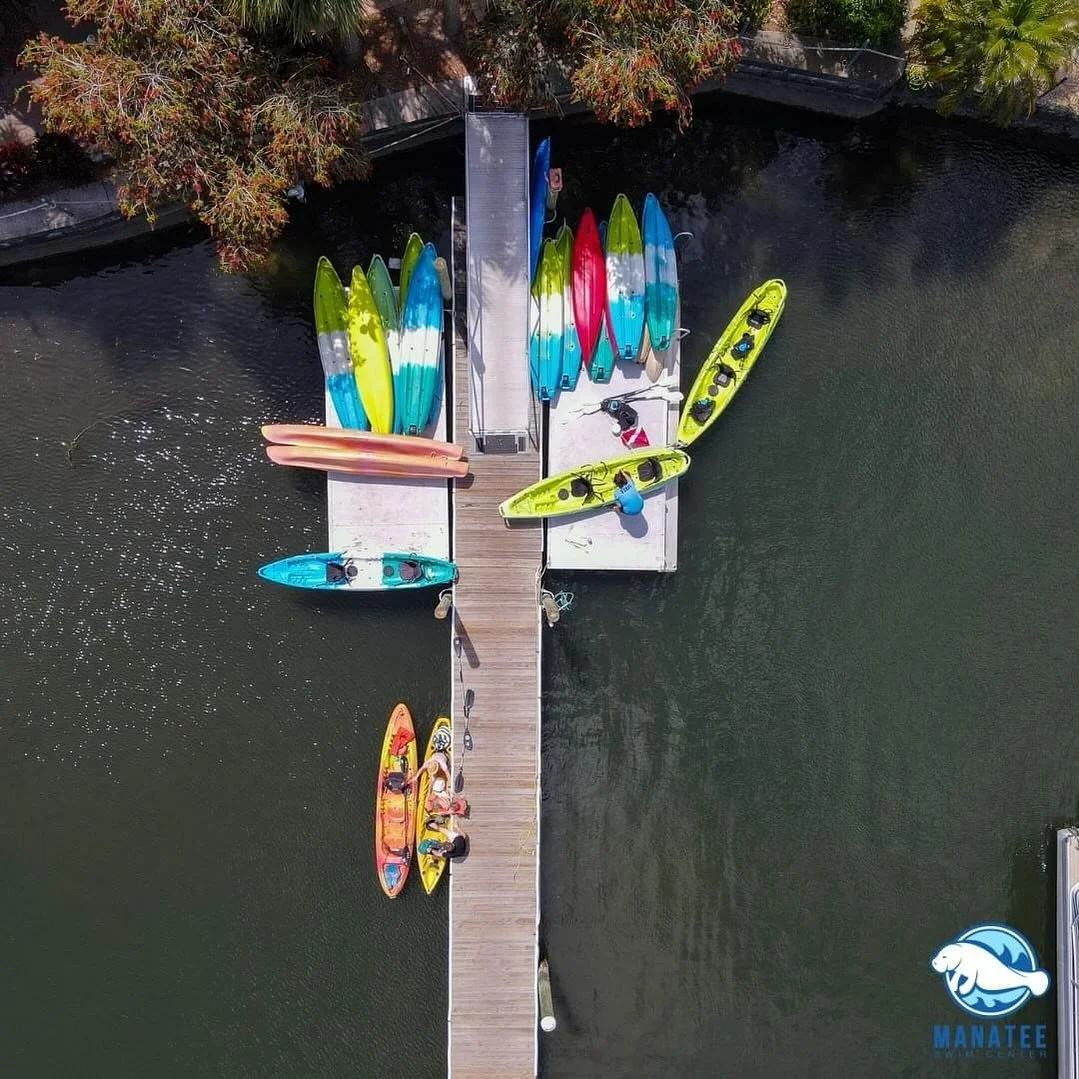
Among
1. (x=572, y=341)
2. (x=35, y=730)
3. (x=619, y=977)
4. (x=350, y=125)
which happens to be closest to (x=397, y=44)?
(x=350, y=125)

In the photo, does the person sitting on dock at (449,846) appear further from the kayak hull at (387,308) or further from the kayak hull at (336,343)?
the kayak hull at (387,308)

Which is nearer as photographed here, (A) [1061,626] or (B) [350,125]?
(B) [350,125]

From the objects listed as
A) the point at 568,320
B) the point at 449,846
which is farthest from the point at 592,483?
the point at 449,846

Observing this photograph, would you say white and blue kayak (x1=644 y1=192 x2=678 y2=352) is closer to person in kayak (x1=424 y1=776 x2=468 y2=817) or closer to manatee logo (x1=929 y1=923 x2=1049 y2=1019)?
person in kayak (x1=424 y1=776 x2=468 y2=817)

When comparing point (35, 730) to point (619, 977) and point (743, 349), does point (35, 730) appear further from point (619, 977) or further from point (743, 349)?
point (743, 349)

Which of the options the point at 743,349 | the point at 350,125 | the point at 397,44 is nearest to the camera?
the point at 350,125

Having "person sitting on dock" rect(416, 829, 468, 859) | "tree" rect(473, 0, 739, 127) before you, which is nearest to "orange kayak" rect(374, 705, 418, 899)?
"person sitting on dock" rect(416, 829, 468, 859)

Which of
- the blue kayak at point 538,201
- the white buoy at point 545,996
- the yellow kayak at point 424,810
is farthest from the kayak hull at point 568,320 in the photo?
the white buoy at point 545,996
